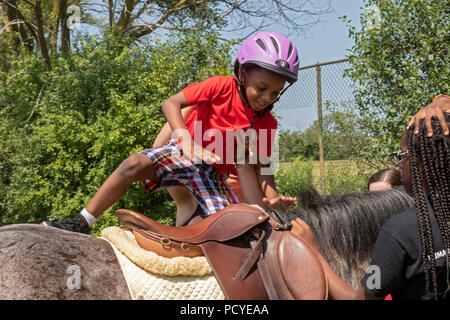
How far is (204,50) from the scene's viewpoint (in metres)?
5.63

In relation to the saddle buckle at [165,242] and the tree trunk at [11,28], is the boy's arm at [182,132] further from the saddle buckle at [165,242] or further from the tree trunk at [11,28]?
the tree trunk at [11,28]

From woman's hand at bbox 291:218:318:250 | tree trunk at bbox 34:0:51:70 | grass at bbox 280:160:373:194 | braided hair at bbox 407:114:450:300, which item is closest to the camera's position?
braided hair at bbox 407:114:450:300

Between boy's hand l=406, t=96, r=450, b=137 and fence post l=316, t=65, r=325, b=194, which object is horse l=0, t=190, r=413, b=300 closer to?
boy's hand l=406, t=96, r=450, b=137

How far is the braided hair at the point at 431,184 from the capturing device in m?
1.39

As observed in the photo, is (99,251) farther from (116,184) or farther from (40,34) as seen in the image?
(40,34)

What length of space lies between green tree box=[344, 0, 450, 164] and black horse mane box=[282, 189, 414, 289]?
229 cm

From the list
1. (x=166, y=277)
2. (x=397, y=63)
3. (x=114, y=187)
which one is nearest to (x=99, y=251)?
(x=166, y=277)

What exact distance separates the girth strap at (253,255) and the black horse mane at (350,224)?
31 cm

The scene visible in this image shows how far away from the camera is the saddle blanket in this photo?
5.73 feet

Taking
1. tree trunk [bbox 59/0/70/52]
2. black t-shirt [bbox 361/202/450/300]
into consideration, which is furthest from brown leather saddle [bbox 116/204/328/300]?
tree trunk [bbox 59/0/70/52]

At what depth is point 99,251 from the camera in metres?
1.84
